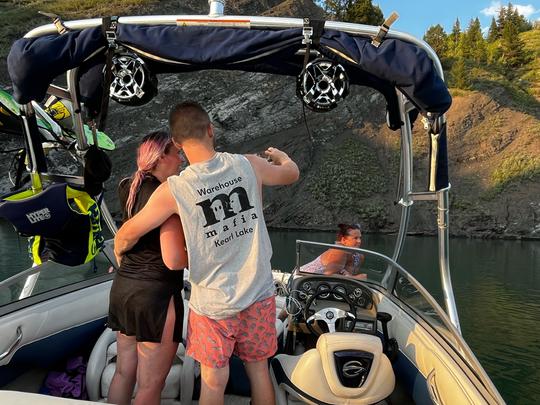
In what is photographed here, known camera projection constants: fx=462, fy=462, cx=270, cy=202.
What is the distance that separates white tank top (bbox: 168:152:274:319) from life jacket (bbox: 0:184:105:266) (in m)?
1.43

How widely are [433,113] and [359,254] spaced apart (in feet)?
5.54

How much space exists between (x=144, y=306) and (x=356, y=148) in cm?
3654

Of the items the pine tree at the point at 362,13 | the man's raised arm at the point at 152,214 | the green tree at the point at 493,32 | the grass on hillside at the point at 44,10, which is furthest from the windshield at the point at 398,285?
the green tree at the point at 493,32

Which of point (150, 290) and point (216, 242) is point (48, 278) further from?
point (216, 242)

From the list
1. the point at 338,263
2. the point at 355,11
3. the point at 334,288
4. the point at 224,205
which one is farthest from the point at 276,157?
the point at 355,11

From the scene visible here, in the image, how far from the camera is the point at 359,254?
4.23 meters

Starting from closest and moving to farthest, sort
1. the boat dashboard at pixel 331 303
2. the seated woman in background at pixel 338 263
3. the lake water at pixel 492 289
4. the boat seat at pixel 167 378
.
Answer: the boat seat at pixel 167 378, the boat dashboard at pixel 331 303, the seated woman in background at pixel 338 263, the lake water at pixel 492 289

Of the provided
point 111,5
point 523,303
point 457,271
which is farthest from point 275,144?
point 523,303

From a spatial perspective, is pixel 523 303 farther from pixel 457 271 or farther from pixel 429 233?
pixel 429 233

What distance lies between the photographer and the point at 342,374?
8.05 feet

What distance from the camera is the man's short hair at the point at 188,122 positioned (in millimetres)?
2094

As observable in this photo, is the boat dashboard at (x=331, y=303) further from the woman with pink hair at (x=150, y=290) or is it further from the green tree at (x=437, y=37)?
the green tree at (x=437, y=37)

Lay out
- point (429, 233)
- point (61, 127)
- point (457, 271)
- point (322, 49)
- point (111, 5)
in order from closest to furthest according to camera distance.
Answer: point (322, 49) → point (61, 127) → point (457, 271) → point (429, 233) → point (111, 5)

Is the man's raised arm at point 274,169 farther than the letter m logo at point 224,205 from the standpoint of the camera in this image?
Yes
